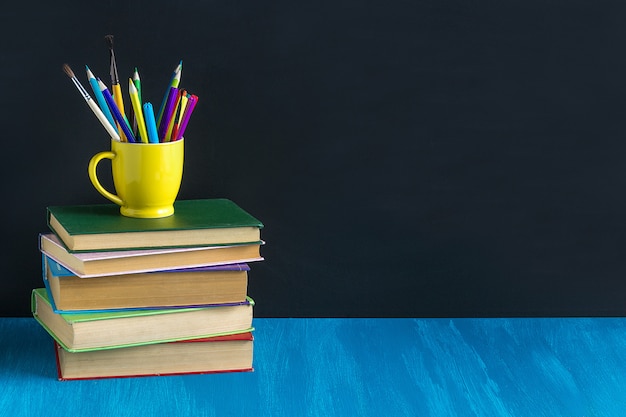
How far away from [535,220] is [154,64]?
569mm

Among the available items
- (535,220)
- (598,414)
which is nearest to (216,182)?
(535,220)

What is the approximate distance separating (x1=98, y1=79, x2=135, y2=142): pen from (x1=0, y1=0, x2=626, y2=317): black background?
14cm

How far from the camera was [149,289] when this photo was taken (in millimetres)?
983

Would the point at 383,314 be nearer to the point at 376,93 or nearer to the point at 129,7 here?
the point at 376,93

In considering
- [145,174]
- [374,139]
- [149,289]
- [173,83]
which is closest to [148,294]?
[149,289]

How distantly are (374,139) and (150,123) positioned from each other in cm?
33

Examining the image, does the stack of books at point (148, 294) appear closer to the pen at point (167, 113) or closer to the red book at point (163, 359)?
the red book at point (163, 359)

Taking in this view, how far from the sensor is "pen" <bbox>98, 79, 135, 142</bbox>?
3.23 ft

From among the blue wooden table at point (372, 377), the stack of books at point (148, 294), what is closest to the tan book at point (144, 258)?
the stack of books at point (148, 294)

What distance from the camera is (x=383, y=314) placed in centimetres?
122

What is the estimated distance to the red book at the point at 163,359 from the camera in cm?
98

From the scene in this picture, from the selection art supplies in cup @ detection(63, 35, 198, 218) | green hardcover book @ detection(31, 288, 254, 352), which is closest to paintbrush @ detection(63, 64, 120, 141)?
art supplies in cup @ detection(63, 35, 198, 218)

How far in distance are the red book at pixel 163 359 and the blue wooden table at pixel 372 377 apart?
0.01 metres

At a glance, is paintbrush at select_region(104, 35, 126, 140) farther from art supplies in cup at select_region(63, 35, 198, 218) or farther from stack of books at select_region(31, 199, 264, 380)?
stack of books at select_region(31, 199, 264, 380)
